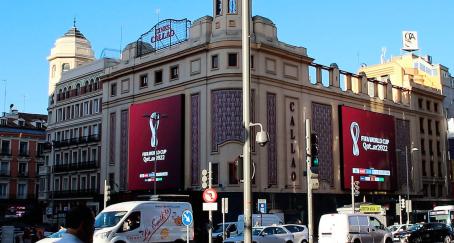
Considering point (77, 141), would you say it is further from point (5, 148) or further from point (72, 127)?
point (5, 148)

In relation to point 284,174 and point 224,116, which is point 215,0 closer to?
point 224,116

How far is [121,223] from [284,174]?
96.0ft

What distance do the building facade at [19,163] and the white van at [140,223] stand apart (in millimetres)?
60907

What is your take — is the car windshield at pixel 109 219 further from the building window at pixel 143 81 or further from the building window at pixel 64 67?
the building window at pixel 64 67

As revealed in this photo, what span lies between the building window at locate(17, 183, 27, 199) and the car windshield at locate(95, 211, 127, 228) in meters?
65.0

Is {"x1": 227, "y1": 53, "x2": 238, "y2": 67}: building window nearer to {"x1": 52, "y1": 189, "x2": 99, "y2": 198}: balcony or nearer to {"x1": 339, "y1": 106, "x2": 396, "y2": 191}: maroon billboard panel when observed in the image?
{"x1": 339, "y1": 106, "x2": 396, "y2": 191}: maroon billboard panel

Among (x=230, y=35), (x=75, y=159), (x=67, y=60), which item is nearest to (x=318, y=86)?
(x=230, y=35)

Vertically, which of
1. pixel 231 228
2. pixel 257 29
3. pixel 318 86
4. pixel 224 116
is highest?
pixel 257 29

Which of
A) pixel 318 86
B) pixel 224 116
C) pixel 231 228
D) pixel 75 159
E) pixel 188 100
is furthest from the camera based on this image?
pixel 75 159

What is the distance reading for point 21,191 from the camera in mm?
83438

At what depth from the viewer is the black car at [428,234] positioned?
1358 inches

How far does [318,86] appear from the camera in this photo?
55719 mm

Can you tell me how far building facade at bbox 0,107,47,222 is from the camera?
8131 cm

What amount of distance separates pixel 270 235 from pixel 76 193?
43.1m
